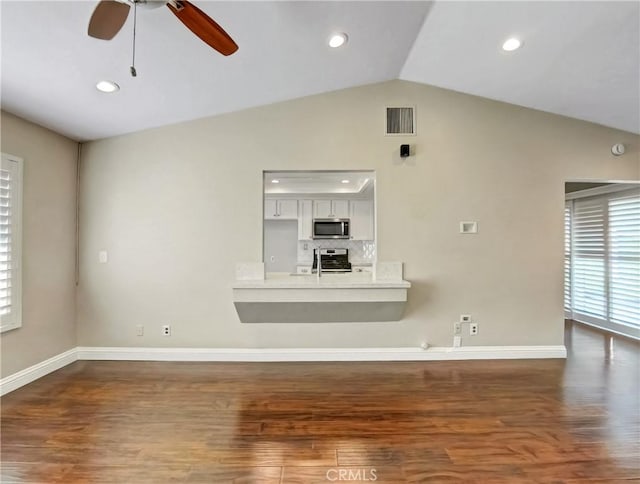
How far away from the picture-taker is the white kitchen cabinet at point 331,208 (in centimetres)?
607

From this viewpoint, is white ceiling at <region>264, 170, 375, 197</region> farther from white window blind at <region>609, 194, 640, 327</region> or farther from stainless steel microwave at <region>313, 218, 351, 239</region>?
white window blind at <region>609, 194, 640, 327</region>

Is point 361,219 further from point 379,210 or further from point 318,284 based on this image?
point 318,284

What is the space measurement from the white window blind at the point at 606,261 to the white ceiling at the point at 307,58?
4.77 feet

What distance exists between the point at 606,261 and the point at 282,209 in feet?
16.6

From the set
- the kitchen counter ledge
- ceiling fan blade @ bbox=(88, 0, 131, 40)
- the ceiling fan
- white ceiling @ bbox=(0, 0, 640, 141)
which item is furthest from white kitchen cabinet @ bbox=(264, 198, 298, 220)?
ceiling fan blade @ bbox=(88, 0, 131, 40)

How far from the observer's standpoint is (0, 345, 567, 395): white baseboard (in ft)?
11.2

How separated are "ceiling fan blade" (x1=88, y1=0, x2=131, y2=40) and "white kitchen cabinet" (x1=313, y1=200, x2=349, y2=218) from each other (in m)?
4.61

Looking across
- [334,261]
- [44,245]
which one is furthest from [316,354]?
[44,245]

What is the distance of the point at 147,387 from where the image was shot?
2797mm

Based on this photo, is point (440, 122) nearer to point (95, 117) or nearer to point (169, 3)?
point (169, 3)

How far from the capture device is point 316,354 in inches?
135

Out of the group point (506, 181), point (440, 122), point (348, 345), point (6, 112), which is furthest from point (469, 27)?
point (6, 112)

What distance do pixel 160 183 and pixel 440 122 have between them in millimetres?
3066

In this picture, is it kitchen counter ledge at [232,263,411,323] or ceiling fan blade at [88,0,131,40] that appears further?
kitchen counter ledge at [232,263,411,323]
